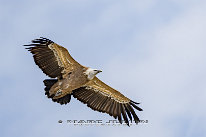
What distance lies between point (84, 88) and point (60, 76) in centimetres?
149

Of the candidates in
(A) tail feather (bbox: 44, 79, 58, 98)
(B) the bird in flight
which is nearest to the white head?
(B) the bird in flight

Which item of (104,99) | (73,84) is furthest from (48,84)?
(104,99)

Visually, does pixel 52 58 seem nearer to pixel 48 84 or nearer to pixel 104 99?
pixel 48 84

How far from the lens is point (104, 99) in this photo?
24.9 m

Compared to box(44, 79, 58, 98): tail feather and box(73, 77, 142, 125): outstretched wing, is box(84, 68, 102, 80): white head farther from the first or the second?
box(44, 79, 58, 98): tail feather

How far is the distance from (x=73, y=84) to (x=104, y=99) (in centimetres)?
184

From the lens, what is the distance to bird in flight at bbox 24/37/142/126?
77.8 feet

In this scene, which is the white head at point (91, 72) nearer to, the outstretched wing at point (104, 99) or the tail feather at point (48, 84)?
the outstretched wing at point (104, 99)

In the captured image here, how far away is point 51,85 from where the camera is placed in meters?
23.8

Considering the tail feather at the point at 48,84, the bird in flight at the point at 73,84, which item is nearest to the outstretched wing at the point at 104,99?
→ the bird in flight at the point at 73,84

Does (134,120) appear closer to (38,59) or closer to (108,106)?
(108,106)

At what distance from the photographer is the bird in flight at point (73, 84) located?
77.8 ft

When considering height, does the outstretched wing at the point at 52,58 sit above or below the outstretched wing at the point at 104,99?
above

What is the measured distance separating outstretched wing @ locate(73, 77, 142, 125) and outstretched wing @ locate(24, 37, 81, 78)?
1324 millimetres
